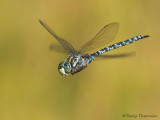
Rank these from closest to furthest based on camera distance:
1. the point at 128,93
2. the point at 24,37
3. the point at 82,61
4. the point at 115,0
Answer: the point at 82,61 → the point at 128,93 → the point at 24,37 → the point at 115,0

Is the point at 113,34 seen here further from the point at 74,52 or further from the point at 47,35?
the point at 47,35

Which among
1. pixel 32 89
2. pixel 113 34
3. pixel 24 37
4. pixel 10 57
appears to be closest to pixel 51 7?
pixel 24 37

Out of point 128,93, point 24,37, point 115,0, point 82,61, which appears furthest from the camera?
point 115,0

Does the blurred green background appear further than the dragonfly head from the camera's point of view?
Yes

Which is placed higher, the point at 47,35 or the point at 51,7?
the point at 51,7

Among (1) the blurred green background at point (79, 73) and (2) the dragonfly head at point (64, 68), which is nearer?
(2) the dragonfly head at point (64, 68)

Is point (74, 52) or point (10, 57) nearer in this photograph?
point (74, 52)

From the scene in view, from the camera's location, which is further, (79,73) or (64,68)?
(79,73)

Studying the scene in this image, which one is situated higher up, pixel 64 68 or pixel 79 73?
pixel 79 73
